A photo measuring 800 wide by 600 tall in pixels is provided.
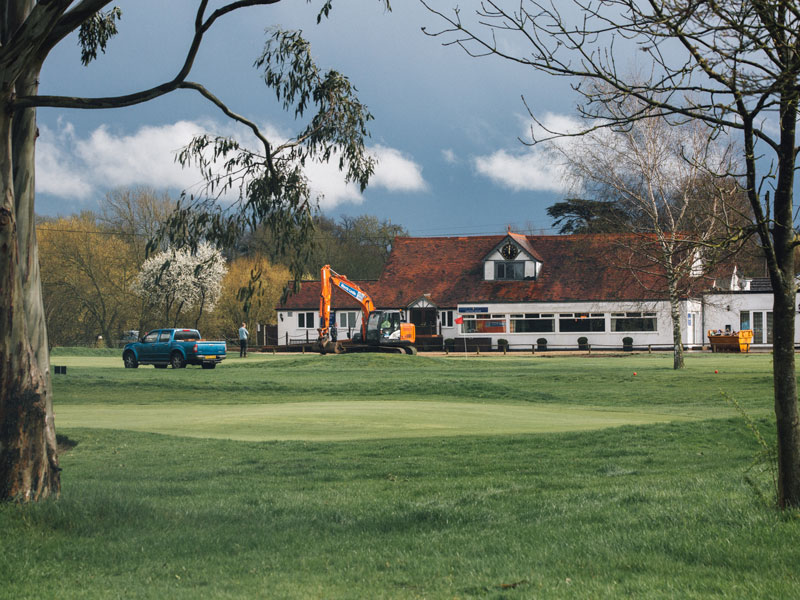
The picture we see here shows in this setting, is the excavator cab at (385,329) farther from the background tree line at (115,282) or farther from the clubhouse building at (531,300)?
the background tree line at (115,282)

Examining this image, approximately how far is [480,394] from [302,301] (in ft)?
156

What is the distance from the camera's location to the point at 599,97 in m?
6.87

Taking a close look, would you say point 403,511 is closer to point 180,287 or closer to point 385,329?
point 385,329

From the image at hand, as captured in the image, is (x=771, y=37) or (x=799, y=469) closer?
(x=771, y=37)

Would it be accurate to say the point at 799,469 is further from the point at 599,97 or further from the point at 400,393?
the point at 400,393

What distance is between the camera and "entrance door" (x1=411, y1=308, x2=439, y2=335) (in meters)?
66.6

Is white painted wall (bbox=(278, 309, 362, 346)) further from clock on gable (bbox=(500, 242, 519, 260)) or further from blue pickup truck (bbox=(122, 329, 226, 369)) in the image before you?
blue pickup truck (bbox=(122, 329, 226, 369))

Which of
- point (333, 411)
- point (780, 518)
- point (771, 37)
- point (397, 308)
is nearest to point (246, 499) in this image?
point (780, 518)

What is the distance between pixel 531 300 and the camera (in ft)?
210

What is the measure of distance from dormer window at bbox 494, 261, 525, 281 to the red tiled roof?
646 millimetres

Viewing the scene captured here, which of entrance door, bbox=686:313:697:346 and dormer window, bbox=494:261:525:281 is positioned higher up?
dormer window, bbox=494:261:525:281

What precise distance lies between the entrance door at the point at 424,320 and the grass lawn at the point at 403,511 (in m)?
45.1

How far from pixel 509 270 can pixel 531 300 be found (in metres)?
3.84

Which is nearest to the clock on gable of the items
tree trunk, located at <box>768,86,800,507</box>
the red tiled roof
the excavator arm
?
the red tiled roof
